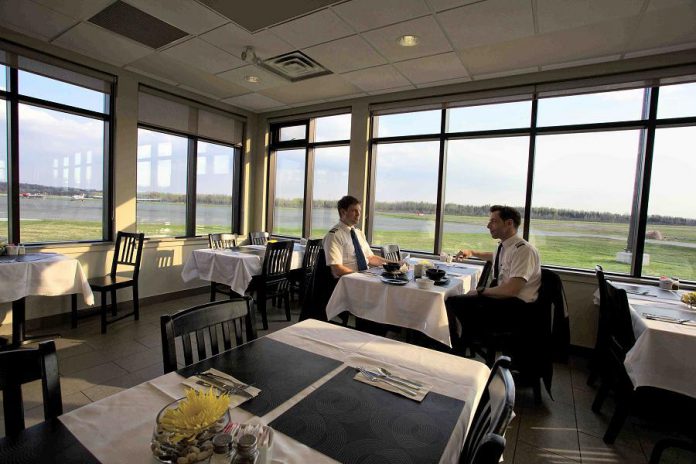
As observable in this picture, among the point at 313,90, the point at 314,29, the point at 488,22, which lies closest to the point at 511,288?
the point at 488,22

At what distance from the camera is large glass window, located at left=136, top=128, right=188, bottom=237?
4613mm

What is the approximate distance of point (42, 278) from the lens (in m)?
2.96

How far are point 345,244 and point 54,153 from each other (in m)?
3.39

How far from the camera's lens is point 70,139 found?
3951mm

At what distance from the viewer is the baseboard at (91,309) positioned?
3591 millimetres

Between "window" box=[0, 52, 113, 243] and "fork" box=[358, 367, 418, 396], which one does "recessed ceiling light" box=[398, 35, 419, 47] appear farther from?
"window" box=[0, 52, 113, 243]

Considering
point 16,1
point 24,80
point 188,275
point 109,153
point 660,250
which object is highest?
point 16,1

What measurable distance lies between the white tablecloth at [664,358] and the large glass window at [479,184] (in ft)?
7.49

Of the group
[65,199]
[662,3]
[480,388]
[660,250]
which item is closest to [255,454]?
[480,388]

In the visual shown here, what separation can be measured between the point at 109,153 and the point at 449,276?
4.08 meters

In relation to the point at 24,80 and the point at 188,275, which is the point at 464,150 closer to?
the point at 188,275

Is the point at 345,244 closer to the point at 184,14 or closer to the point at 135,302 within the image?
the point at 184,14

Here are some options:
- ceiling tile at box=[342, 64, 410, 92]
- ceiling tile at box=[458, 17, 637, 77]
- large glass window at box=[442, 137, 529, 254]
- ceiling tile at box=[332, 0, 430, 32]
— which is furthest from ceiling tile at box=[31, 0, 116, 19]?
large glass window at box=[442, 137, 529, 254]

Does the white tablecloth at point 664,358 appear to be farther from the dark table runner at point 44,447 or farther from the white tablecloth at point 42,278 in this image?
the white tablecloth at point 42,278
